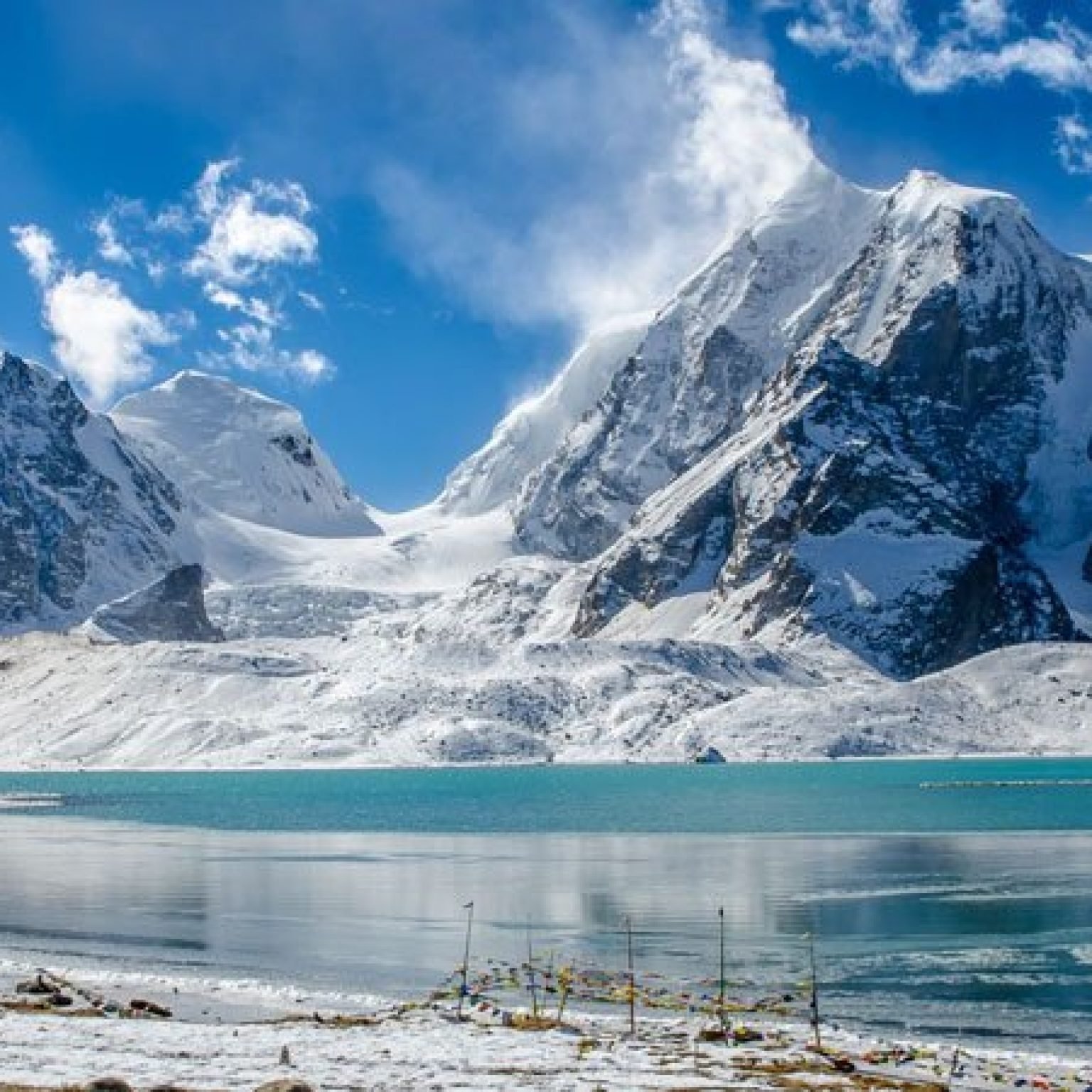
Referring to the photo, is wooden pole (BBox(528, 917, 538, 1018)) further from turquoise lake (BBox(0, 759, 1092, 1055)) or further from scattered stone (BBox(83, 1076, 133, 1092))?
scattered stone (BBox(83, 1076, 133, 1092))

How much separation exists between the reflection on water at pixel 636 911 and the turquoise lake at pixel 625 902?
0.21 meters

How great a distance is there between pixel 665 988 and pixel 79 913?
3850 centimetres

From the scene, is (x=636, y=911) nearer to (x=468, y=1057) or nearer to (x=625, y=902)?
(x=625, y=902)

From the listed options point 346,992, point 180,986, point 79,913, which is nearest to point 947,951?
point 346,992

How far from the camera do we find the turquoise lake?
62594 mm

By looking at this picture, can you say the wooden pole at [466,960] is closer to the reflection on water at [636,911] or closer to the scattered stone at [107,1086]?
the reflection on water at [636,911]

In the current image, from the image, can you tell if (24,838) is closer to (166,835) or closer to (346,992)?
(166,835)

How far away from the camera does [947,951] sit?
67938 millimetres

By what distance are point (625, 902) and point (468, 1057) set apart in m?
40.4

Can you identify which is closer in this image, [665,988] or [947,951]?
[665,988]

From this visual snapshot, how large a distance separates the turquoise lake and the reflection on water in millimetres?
207

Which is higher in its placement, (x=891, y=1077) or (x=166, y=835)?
(x=166, y=835)

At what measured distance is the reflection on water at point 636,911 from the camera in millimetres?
62188

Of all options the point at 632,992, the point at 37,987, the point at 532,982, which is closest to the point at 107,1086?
the point at 632,992
